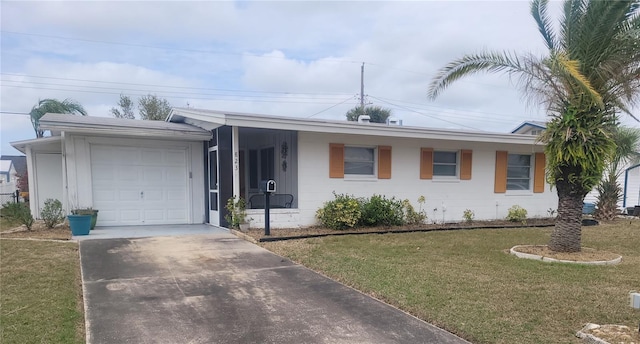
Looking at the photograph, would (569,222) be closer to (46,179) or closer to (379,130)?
(379,130)

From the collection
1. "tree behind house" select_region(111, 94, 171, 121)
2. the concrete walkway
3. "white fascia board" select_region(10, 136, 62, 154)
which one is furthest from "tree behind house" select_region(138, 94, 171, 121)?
the concrete walkway

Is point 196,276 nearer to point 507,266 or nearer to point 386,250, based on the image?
point 386,250

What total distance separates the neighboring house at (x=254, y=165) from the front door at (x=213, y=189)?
28mm

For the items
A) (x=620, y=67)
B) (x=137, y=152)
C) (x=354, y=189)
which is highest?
(x=620, y=67)

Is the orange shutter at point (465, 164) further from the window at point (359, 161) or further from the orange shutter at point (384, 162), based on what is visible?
the window at point (359, 161)

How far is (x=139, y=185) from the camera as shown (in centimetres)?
1009

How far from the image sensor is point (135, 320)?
3.92 metres

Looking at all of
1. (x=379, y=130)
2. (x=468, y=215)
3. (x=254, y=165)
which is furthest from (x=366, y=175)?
(x=254, y=165)

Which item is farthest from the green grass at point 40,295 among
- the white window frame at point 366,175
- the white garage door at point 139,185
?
the white window frame at point 366,175

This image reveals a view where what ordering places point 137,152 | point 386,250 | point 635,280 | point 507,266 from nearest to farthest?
point 635,280 → point 507,266 → point 386,250 → point 137,152

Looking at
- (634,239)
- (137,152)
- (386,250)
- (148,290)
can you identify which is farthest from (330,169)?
(634,239)

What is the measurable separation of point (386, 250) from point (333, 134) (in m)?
3.72

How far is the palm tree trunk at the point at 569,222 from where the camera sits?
7270 millimetres

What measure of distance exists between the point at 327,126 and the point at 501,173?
6549mm
